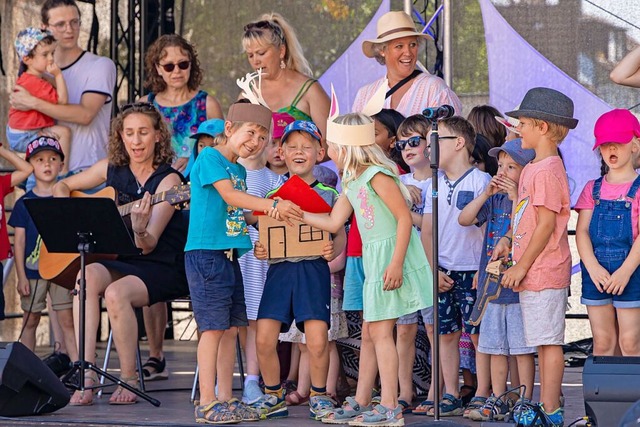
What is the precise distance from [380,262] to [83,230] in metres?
1.73

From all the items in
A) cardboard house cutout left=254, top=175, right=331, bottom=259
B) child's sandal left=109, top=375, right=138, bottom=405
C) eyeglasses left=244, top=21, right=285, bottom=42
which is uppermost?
eyeglasses left=244, top=21, right=285, bottom=42

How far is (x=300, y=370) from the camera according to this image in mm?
6312

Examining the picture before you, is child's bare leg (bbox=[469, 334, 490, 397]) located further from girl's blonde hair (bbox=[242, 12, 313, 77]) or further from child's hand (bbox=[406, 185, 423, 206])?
girl's blonde hair (bbox=[242, 12, 313, 77])

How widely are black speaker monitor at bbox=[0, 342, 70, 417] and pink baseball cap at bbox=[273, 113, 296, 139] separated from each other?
1.85m

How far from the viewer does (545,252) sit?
5.43 metres

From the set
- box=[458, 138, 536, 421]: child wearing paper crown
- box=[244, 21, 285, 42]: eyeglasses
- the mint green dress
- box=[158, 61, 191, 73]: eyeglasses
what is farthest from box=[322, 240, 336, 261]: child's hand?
box=[158, 61, 191, 73]: eyeglasses

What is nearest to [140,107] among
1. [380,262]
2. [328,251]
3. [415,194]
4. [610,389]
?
[328,251]

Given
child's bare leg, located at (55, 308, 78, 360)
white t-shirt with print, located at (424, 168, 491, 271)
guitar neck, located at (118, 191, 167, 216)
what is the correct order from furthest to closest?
child's bare leg, located at (55, 308, 78, 360) < guitar neck, located at (118, 191, 167, 216) < white t-shirt with print, located at (424, 168, 491, 271)

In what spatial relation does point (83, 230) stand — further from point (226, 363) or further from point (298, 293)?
point (298, 293)

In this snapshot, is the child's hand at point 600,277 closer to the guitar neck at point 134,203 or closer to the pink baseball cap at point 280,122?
the pink baseball cap at point 280,122

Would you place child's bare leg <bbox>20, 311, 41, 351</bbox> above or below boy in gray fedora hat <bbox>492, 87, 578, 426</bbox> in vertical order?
below

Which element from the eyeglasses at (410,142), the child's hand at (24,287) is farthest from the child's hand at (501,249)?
the child's hand at (24,287)

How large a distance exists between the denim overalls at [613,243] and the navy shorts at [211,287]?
1.75 meters

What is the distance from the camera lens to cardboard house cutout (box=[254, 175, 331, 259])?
5805 millimetres
